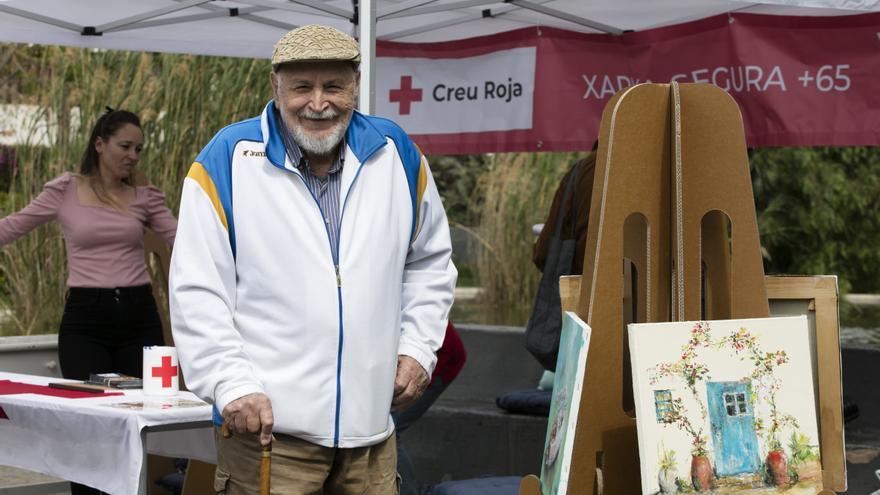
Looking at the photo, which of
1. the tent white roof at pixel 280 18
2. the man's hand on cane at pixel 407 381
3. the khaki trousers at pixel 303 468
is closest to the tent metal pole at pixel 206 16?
the tent white roof at pixel 280 18

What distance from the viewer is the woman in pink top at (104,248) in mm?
5469

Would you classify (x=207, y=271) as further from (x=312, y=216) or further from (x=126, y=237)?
(x=126, y=237)

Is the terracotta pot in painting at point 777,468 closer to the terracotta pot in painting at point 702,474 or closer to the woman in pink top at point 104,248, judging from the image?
the terracotta pot in painting at point 702,474

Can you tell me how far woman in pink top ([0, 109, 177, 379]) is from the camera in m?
5.47

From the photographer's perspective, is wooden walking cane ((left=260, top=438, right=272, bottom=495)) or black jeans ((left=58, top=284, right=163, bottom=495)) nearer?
wooden walking cane ((left=260, top=438, right=272, bottom=495))

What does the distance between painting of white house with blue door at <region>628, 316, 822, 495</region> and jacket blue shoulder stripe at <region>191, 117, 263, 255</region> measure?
96 centimetres

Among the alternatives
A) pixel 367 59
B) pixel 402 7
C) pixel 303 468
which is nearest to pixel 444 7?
pixel 402 7

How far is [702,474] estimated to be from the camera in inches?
123

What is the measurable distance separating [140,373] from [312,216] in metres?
2.83

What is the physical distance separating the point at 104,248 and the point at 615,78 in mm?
2743

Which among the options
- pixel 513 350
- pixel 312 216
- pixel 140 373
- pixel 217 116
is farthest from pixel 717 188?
pixel 217 116

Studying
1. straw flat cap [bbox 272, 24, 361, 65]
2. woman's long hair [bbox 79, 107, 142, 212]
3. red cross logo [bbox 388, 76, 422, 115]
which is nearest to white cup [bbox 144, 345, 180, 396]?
woman's long hair [bbox 79, 107, 142, 212]

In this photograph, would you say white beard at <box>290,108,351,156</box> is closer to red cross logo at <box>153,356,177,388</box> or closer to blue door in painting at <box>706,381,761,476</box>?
blue door in painting at <box>706,381,761,476</box>

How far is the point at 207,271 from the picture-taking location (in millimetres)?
2871
